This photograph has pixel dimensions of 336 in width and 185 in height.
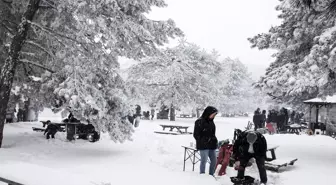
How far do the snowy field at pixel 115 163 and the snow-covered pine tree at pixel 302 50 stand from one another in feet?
7.83

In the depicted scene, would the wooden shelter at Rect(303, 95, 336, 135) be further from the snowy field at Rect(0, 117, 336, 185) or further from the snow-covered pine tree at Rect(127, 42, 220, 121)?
the snow-covered pine tree at Rect(127, 42, 220, 121)

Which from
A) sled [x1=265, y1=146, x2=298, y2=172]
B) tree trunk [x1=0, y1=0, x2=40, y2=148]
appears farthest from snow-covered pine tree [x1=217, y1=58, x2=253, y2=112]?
tree trunk [x1=0, y1=0, x2=40, y2=148]

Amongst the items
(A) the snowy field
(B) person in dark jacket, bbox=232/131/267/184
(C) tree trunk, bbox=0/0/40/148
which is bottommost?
(A) the snowy field

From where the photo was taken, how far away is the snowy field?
6.31 m

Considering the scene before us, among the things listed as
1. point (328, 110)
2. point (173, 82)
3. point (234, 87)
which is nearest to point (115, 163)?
point (328, 110)

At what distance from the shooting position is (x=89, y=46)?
41.6ft

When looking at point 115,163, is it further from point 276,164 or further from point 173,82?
point 173,82

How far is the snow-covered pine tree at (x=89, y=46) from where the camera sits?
38.5ft

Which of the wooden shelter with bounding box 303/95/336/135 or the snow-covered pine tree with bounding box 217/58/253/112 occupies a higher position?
the snow-covered pine tree with bounding box 217/58/253/112

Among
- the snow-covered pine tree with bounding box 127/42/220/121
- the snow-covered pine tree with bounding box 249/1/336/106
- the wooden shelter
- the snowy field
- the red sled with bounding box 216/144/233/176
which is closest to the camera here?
the snowy field

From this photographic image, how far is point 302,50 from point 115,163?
26.5 feet

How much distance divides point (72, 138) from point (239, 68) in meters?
57.3

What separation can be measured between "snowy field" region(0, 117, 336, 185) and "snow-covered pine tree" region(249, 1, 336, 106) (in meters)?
2.39

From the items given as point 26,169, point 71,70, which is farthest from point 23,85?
point 26,169
